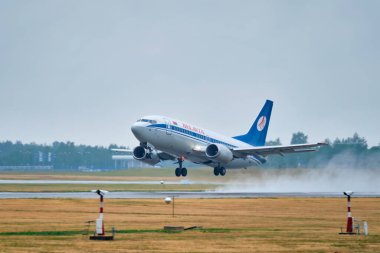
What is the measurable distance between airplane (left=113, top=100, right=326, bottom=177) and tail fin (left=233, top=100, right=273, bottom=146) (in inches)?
49.5

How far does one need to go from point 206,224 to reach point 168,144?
3438cm

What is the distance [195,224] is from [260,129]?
52726 mm

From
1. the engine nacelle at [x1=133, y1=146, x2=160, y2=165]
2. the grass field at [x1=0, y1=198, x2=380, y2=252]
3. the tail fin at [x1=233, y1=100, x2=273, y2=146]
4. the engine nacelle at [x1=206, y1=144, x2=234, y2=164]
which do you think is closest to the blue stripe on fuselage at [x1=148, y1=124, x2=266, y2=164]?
the engine nacelle at [x1=206, y1=144, x2=234, y2=164]

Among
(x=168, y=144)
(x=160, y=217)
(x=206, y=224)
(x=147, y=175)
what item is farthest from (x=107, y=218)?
(x=147, y=175)

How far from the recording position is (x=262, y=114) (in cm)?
9288

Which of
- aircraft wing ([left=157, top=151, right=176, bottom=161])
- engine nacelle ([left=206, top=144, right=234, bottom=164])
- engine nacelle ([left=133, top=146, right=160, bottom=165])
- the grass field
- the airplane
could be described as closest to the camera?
the grass field

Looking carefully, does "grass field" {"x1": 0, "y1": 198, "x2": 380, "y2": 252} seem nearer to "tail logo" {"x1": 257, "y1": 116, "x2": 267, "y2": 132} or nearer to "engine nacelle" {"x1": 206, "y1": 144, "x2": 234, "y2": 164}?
"engine nacelle" {"x1": 206, "y1": 144, "x2": 234, "y2": 164}

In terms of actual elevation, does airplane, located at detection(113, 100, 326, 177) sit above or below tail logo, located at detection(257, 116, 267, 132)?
below

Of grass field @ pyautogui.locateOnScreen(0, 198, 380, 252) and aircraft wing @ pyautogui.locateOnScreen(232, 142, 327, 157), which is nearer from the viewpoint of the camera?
grass field @ pyautogui.locateOnScreen(0, 198, 380, 252)

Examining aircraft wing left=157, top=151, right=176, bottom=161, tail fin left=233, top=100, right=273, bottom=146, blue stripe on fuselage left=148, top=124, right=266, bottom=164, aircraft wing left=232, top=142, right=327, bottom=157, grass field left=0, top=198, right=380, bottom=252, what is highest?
tail fin left=233, top=100, right=273, bottom=146

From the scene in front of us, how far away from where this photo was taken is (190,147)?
7594 centimetres

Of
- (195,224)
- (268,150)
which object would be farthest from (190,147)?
(195,224)

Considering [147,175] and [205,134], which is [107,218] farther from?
[147,175]

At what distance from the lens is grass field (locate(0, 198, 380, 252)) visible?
29.4m
